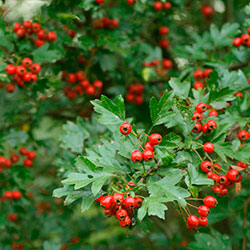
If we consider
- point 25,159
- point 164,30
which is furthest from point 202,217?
point 164,30

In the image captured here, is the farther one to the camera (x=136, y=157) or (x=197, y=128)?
(x=197, y=128)

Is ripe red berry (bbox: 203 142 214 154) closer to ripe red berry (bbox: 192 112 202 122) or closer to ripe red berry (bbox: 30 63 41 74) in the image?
ripe red berry (bbox: 192 112 202 122)

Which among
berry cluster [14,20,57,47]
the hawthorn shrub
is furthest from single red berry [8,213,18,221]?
berry cluster [14,20,57,47]

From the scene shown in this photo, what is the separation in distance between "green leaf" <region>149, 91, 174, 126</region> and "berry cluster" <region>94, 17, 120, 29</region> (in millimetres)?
1201

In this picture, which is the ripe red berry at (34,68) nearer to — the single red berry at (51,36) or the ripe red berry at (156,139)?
the single red berry at (51,36)

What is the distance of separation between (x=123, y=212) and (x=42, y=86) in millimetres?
1273

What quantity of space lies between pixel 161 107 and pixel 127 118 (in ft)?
1.65

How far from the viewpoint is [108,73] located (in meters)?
2.70

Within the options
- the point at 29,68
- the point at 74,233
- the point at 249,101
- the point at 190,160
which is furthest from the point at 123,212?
the point at 74,233

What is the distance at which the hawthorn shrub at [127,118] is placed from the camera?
1.27 metres

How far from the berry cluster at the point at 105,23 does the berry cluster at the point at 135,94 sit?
49 cm

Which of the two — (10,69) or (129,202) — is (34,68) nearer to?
(10,69)

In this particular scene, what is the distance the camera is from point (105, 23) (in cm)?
232

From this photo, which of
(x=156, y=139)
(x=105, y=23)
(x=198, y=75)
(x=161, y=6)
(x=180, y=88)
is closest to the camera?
(x=156, y=139)
